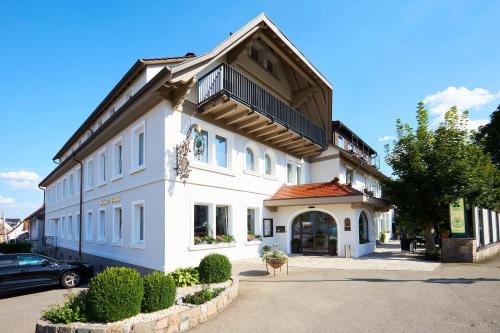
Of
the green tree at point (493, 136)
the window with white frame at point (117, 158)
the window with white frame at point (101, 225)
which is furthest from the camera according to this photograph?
the green tree at point (493, 136)

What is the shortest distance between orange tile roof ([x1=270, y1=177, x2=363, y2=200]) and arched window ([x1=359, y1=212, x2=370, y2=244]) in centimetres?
215

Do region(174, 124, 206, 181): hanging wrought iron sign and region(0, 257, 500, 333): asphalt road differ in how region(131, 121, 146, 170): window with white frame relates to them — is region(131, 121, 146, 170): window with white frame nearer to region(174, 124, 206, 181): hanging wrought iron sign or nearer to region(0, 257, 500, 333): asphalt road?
region(174, 124, 206, 181): hanging wrought iron sign

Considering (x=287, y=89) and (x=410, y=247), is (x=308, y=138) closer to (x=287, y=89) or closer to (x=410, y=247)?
(x=287, y=89)

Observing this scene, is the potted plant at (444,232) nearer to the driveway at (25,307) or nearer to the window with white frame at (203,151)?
the window with white frame at (203,151)

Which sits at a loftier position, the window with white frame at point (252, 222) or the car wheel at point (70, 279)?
the window with white frame at point (252, 222)

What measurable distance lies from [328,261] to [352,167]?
10578 mm

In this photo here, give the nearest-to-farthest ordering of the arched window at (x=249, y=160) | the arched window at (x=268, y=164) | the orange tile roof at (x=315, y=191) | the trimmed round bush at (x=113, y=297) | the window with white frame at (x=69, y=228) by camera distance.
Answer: the trimmed round bush at (x=113, y=297)
the orange tile roof at (x=315, y=191)
the arched window at (x=249, y=160)
the arched window at (x=268, y=164)
the window with white frame at (x=69, y=228)

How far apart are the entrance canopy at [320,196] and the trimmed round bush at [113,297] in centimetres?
1118

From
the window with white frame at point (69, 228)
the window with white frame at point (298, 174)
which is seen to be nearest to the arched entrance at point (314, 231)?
the window with white frame at point (298, 174)

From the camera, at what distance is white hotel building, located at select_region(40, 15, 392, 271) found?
489 inches

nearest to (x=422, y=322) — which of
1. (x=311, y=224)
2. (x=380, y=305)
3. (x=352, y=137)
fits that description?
(x=380, y=305)

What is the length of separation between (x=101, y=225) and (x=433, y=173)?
16039mm

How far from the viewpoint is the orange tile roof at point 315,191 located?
1639 centimetres

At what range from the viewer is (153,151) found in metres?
12.8
